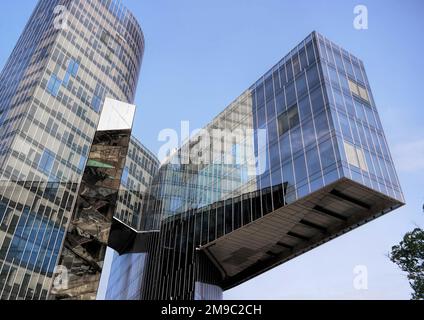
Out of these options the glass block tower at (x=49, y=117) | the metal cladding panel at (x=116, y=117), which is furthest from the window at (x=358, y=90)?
the glass block tower at (x=49, y=117)

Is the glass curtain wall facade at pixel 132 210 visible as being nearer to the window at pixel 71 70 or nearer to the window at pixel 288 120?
the window at pixel 71 70

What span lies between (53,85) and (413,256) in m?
55.0

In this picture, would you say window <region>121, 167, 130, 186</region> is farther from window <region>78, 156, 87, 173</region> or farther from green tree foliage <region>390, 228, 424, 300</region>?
green tree foliage <region>390, 228, 424, 300</region>

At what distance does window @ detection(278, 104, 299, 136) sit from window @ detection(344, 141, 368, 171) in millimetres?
7008

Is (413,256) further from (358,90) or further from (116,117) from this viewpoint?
(116,117)

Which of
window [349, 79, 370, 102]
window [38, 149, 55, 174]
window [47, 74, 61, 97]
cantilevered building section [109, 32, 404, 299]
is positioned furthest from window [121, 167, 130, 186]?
window [349, 79, 370, 102]

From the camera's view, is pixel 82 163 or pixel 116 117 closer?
pixel 116 117

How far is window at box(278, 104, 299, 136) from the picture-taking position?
44906 mm

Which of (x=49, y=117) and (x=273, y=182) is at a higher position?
(x=49, y=117)

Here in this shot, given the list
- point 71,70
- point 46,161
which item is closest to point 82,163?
point 46,161

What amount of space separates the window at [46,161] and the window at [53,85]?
1069 cm

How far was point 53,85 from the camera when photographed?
213 ft

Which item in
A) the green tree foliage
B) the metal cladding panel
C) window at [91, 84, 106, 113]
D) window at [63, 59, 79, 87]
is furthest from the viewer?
window at [91, 84, 106, 113]

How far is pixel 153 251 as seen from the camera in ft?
188
